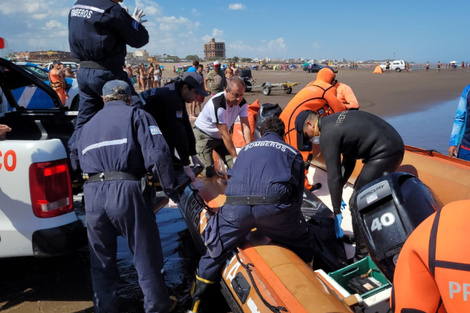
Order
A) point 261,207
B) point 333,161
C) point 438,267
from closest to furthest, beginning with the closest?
point 438,267, point 261,207, point 333,161

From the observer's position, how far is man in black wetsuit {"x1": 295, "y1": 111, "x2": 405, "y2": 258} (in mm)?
3250

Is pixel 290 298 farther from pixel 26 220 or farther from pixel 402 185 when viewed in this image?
pixel 26 220

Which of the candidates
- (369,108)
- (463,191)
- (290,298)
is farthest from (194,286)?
(369,108)

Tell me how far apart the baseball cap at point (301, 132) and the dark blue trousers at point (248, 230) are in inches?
38.3

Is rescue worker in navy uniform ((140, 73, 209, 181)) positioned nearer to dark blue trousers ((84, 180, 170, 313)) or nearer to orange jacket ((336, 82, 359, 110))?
dark blue trousers ((84, 180, 170, 313))

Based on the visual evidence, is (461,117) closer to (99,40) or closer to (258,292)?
(258,292)

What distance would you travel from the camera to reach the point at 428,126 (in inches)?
455

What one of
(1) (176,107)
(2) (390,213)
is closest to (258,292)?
(2) (390,213)

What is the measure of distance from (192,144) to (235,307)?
1.91 meters

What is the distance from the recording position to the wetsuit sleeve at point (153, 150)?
103 inches

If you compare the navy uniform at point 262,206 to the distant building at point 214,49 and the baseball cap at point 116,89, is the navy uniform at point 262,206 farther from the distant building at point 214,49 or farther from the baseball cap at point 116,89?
the distant building at point 214,49

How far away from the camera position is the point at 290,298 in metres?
2.23

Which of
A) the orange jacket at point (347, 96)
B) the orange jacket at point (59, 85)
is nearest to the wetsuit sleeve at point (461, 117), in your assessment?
the orange jacket at point (347, 96)

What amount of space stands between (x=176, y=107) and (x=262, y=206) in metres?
1.50
